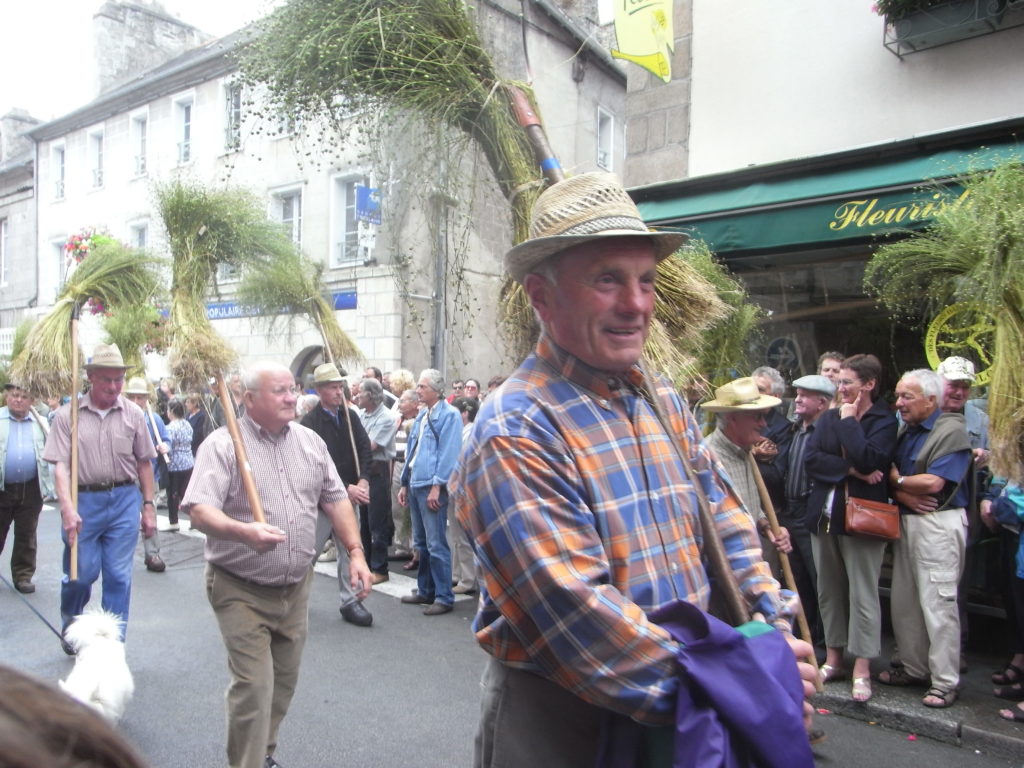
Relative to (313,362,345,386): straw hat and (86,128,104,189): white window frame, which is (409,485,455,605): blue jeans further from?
(86,128,104,189): white window frame

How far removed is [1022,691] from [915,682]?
1.92 ft

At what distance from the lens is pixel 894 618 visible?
5188 mm

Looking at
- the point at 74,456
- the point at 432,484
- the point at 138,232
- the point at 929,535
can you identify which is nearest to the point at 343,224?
the point at 138,232

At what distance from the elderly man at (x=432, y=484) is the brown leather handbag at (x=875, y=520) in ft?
11.1

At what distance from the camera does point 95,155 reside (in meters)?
24.2

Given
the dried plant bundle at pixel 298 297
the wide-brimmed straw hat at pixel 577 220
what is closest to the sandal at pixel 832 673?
the wide-brimmed straw hat at pixel 577 220

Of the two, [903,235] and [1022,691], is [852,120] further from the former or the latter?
[1022,691]

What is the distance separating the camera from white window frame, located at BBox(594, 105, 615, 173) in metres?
18.4

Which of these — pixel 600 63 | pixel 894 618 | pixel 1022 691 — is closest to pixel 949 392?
pixel 894 618

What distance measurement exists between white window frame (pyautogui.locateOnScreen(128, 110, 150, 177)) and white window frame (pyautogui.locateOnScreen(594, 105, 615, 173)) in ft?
41.5

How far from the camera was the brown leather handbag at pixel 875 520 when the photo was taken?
16.3ft

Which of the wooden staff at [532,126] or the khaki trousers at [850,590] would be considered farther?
the khaki trousers at [850,590]

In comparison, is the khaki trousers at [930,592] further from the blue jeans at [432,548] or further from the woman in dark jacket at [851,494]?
the blue jeans at [432,548]

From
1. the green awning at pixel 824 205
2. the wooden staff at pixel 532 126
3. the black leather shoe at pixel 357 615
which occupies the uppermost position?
the green awning at pixel 824 205
